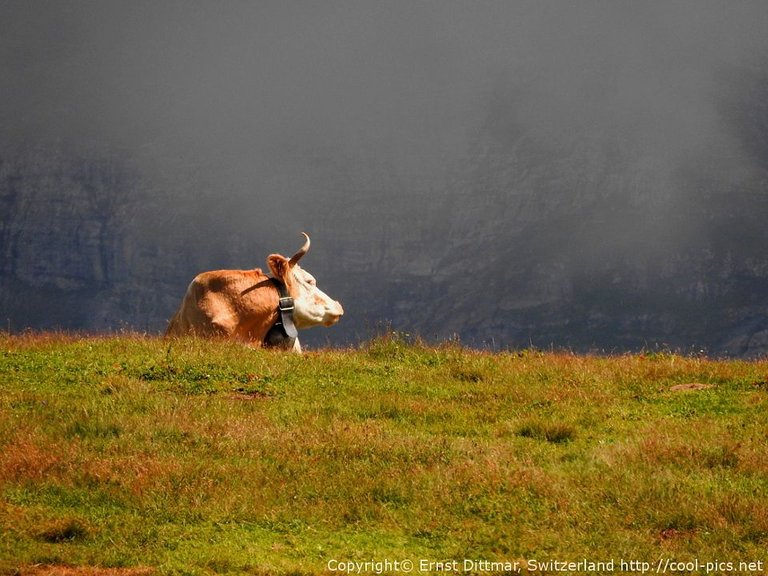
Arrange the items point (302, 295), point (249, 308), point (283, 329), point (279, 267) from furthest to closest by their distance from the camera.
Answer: point (302, 295) < point (279, 267) < point (283, 329) < point (249, 308)

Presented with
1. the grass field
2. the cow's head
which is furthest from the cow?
the grass field

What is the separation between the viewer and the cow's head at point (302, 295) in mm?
19484

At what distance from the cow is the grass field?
3469mm

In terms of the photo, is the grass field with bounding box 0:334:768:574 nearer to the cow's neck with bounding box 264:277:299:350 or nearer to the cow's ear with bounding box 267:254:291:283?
the cow's neck with bounding box 264:277:299:350

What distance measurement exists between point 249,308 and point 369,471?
9401mm

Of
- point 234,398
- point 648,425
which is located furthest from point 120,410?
point 648,425

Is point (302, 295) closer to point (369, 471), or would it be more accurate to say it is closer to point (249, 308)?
point (249, 308)

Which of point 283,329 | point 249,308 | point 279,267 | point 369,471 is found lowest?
point 283,329

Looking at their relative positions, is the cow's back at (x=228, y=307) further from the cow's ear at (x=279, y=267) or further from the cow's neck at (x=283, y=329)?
the cow's ear at (x=279, y=267)

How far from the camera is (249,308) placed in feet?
60.7

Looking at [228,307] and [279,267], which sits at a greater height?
[279,267]

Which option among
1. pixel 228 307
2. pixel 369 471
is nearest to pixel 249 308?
pixel 228 307

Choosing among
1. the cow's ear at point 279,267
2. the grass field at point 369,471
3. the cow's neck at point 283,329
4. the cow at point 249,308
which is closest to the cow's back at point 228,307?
the cow at point 249,308

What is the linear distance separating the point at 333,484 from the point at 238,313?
31.5ft
